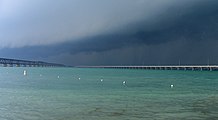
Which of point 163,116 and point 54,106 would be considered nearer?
point 163,116

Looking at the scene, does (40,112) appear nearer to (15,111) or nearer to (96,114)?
(15,111)

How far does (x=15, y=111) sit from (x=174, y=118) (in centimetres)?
1293

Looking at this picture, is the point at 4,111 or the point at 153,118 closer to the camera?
the point at 153,118

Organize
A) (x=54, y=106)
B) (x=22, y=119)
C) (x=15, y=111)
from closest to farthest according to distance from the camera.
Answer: (x=22, y=119), (x=15, y=111), (x=54, y=106)

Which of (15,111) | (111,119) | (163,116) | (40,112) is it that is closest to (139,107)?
(163,116)

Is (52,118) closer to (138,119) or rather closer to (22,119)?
(22,119)

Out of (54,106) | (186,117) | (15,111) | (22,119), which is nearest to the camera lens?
(22,119)

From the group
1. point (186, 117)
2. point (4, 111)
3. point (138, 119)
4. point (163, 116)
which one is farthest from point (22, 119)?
point (186, 117)

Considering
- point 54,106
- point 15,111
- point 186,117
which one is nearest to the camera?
point 186,117

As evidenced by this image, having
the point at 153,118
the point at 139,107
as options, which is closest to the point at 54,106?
the point at 139,107

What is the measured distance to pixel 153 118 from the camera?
79.0ft

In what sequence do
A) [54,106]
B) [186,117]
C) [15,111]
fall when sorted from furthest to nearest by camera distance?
[54,106] → [15,111] → [186,117]

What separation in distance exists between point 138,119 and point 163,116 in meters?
2.43

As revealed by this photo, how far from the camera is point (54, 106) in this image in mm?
29281
